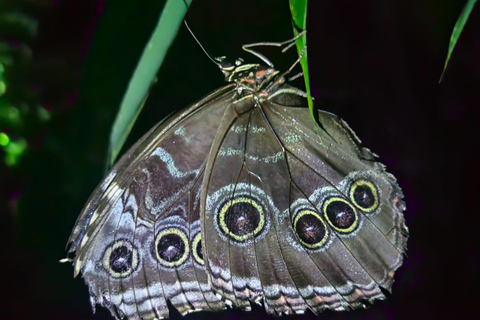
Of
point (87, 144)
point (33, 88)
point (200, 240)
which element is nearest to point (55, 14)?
point (33, 88)

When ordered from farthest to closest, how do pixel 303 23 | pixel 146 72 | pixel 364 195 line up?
pixel 364 195 < pixel 146 72 < pixel 303 23

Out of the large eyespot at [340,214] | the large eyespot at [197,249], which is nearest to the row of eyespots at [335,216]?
the large eyespot at [340,214]

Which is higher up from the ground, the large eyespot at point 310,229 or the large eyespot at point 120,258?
the large eyespot at point 120,258

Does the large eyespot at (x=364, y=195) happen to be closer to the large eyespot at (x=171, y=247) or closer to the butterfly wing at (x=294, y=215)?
the butterfly wing at (x=294, y=215)

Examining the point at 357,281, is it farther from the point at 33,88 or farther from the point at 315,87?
the point at 33,88

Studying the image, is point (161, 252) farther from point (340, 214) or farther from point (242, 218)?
point (340, 214)

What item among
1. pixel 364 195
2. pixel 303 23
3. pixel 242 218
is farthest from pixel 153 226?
pixel 303 23
